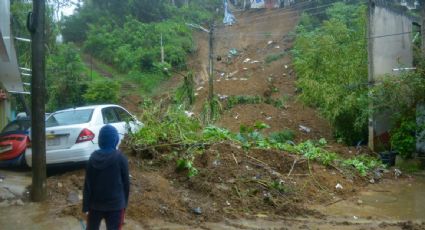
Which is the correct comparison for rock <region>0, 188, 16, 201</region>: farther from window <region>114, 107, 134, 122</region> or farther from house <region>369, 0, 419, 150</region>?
house <region>369, 0, 419, 150</region>

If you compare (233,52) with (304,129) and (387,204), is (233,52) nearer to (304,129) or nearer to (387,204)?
(304,129)

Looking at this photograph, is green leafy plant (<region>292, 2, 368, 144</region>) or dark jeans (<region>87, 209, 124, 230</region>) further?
green leafy plant (<region>292, 2, 368, 144</region>)

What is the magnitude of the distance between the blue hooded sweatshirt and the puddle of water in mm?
4906

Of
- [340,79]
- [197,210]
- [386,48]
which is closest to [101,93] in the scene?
[340,79]

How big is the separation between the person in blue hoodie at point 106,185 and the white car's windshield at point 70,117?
5545 millimetres

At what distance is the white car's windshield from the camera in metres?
10.6

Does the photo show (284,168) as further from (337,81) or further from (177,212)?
(337,81)

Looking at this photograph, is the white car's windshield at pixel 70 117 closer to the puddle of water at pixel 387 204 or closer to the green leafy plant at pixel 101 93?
the puddle of water at pixel 387 204

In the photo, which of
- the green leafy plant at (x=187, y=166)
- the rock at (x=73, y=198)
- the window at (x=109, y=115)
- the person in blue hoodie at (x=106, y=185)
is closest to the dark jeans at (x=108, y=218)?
the person in blue hoodie at (x=106, y=185)

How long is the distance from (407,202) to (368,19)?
31.4ft

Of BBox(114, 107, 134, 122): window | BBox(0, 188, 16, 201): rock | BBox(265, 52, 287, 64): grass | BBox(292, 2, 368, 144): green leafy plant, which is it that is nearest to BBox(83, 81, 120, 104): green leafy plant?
BBox(265, 52, 287, 64): grass

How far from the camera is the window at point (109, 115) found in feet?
36.3

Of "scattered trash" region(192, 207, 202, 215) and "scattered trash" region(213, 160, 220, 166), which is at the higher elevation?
"scattered trash" region(213, 160, 220, 166)

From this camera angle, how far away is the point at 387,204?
392 inches
